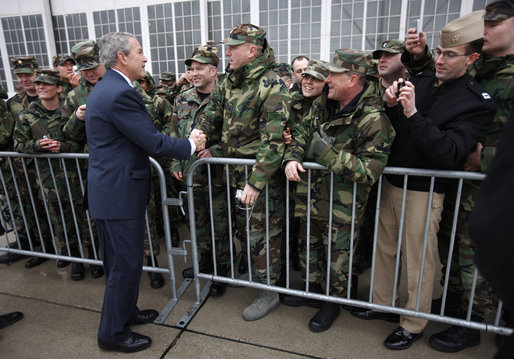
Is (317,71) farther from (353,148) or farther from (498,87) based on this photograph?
(498,87)

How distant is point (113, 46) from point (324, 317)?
2.66 m

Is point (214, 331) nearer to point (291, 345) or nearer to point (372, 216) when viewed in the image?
point (291, 345)

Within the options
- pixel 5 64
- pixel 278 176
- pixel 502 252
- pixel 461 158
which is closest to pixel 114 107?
pixel 278 176

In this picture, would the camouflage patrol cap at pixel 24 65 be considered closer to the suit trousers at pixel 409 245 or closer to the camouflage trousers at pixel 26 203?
the camouflage trousers at pixel 26 203

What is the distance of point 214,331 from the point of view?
2760mm

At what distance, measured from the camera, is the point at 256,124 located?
2908 mm

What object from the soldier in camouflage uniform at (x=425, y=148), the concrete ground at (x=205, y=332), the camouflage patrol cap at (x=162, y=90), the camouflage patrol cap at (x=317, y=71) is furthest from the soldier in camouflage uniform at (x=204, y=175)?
the camouflage patrol cap at (x=162, y=90)

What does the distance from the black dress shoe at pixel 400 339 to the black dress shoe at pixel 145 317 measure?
1.95 metres

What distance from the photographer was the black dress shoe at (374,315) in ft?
9.31

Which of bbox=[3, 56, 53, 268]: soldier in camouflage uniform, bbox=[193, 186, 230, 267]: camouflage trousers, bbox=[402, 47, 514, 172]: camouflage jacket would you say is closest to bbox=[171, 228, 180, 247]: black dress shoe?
bbox=[193, 186, 230, 267]: camouflage trousers

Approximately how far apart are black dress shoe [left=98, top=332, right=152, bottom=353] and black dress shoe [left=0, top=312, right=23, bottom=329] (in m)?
0.99

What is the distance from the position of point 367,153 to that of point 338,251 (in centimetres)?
84

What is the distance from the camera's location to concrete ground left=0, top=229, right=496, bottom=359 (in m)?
2.52

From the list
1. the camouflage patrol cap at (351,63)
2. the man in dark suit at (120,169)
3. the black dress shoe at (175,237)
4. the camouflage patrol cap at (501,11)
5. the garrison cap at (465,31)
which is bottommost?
the black dress shoe at (175,237)
